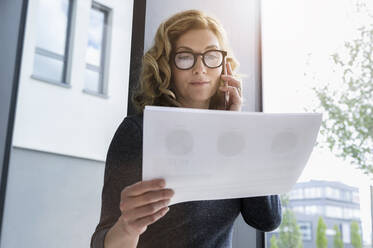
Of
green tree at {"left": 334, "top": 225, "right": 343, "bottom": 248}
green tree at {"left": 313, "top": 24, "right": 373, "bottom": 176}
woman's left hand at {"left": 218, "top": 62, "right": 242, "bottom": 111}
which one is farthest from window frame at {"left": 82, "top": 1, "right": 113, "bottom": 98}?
green tree at {"left": 334, "top": 225, "right": 343, "bottom": 248}

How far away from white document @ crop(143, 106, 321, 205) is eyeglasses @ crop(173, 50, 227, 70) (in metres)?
0.40

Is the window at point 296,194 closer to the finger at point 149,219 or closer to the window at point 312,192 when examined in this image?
the window at point 312,192

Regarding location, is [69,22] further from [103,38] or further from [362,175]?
[362,175]

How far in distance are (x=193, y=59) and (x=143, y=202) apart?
517 mm

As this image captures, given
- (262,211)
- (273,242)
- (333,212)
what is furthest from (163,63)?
(333,212)

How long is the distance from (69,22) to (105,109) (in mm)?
536

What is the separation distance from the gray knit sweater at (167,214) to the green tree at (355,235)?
3.92 feet

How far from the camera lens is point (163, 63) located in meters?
1.14

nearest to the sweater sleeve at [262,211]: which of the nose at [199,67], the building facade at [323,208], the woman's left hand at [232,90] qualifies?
the woman's left hand at [232,90]

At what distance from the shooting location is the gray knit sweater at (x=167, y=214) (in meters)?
0.93

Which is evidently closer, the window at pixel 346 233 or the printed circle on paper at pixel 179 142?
the printed circle on paper at pixel 179 142

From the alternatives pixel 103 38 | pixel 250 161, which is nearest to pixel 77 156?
pixel 103 38

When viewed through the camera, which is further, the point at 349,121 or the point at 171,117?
the point at 349,121

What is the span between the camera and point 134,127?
3.20 ft
